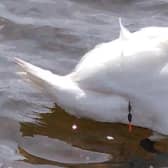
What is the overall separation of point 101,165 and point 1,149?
0.64m

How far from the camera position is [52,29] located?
23.7ft

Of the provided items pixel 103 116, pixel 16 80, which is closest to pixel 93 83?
Result: pixel 103 116

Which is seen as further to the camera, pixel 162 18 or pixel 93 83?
pixel 162 18

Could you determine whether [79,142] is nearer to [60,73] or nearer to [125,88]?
[125,88]

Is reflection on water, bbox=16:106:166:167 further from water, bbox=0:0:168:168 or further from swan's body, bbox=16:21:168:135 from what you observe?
swan's body, bbox=16:21:168:135

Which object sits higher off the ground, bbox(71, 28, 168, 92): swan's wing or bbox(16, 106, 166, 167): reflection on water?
bbox(71, 28, 168, 92): swan's wing

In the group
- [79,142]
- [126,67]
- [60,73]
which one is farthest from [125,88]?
[60,73]

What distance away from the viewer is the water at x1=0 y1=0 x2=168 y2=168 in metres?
5.22

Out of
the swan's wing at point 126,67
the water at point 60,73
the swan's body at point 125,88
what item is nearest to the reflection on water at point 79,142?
the water at point 60,73

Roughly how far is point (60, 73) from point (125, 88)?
49.8 inches

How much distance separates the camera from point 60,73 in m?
6.34

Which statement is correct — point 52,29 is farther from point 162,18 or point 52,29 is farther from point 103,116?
point 103,116

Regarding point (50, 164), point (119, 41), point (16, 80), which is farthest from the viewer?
point (16, 80)

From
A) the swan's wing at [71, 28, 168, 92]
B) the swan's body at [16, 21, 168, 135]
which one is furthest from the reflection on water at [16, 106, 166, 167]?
the swan's wing at [71, 28, 168, 92]
